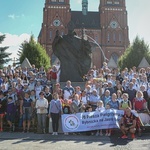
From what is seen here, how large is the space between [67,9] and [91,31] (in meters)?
7.72

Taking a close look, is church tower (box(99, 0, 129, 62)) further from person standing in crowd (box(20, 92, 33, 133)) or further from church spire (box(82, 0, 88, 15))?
person standing in crowd (box(20, 92, 33, 133))

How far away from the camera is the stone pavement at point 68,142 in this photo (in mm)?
8344

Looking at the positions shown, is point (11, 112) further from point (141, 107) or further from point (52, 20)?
point (52, 20)

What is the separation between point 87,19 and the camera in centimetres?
6931

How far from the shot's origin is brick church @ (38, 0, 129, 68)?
6319 centimetres

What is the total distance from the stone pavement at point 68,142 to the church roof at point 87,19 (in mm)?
56226

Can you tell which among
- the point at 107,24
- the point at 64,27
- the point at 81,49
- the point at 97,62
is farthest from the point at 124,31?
the point at 81,49

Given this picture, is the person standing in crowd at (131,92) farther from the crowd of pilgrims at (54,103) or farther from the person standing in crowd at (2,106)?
the person standing in crowd at (2,106)

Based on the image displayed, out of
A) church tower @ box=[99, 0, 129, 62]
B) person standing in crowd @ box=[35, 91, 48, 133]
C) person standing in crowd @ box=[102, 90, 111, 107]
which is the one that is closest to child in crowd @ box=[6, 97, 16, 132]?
person standing in crowd @ box=[35, 91, 48, 133]

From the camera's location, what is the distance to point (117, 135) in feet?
35.0

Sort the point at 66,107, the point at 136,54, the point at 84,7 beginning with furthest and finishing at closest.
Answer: the point at 84,7 < the point at 136,54 < the point at 66,107

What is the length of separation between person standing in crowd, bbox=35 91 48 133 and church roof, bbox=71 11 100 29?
5513cm

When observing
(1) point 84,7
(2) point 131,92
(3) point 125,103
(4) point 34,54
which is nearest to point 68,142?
(3) point 125,103

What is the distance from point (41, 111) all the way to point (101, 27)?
2222 inches
